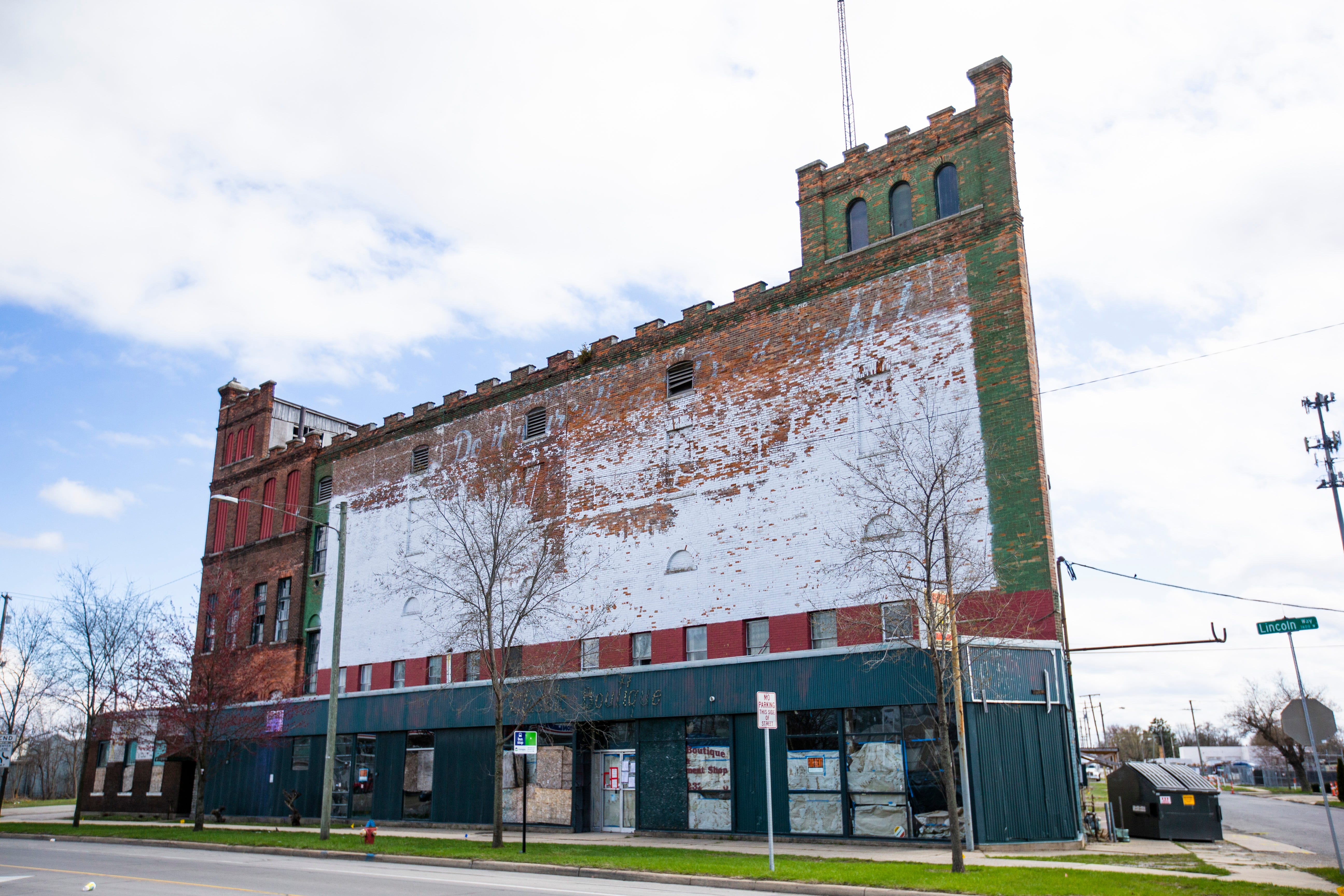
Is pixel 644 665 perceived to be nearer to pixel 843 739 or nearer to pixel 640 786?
pixel 640 786

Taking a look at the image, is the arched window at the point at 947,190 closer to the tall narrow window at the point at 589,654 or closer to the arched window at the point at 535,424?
the arched window at the point at 535,424

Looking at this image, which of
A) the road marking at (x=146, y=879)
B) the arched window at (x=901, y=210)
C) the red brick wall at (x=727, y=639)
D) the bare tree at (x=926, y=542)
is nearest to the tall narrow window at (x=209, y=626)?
the road marking at (x=146, y=879)

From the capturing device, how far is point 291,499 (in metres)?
39.8

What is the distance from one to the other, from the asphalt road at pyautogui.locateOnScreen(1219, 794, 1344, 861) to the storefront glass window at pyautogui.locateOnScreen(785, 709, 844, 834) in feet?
29.5

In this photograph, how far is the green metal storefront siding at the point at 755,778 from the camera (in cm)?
2142

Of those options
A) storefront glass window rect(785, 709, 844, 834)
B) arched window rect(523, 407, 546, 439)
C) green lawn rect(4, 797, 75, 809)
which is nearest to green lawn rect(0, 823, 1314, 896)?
storefront glass window rect(785, 709, 844, 834)

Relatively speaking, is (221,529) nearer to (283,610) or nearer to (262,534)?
(262,534)

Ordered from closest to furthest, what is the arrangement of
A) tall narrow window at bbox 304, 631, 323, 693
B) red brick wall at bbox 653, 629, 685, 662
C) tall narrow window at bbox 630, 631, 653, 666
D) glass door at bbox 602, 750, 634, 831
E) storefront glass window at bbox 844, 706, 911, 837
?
1. storefront glass window at bbox 844, 706, 911, 837
2. glass door at bbox 602, 750, 634, 831
3. red brick wall at bbox 653, 629, 685, 662
4. tall narrow window at bbox 630, 631, 653, 666
5. tall narrow window at bbox 304, 631, 323, 693

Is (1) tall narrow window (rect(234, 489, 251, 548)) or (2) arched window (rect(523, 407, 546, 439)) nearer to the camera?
(2) arched window (rect(523, 407, 546, 439))

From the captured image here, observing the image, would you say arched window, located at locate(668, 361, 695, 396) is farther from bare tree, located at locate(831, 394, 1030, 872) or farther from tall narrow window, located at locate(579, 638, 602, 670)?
tall narrow window, located at locate(579, 638, 602, 670)

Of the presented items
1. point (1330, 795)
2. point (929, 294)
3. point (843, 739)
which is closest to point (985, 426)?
point (929, 294)

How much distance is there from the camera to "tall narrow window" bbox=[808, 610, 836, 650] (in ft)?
78.2

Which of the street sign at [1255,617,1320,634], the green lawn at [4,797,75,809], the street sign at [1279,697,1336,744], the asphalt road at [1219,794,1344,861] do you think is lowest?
the green lawn at [4,797,75,809]

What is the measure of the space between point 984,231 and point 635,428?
11.5 m
